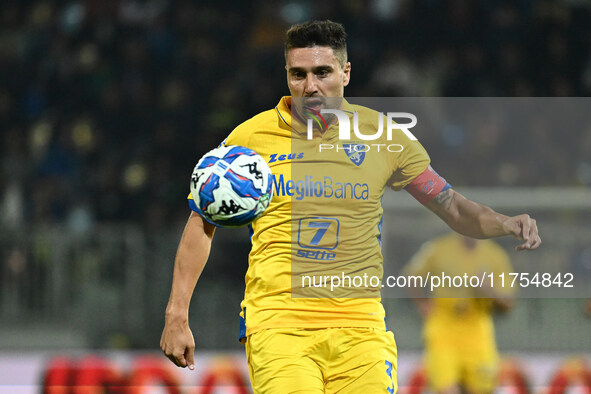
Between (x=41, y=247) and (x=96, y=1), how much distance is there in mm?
4352

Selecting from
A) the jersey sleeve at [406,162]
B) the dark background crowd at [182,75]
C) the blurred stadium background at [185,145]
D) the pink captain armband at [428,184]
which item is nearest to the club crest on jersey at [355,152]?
the jersey sleeve at [406,162]

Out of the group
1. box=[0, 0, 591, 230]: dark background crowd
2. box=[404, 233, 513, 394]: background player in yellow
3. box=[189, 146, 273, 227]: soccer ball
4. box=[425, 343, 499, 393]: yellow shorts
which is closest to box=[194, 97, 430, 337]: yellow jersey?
box=[189, 146, 273, 227]: soccer ball

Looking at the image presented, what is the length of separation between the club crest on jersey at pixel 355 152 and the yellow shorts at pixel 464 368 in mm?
3361

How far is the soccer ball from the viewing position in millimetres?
3244

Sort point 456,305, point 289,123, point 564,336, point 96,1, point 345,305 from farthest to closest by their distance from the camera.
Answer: point 96,1, point 564,336, point 456,305, point 289,123, point 345,305

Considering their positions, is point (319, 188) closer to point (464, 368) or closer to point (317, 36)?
point (317, 36)

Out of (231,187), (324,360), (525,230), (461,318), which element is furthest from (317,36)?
(461,318)

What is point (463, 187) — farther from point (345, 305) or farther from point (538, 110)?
point (345, 305)

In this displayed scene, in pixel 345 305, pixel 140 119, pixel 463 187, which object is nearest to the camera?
pixel 345 305

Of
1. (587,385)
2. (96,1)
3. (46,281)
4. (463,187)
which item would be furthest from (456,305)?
(96,1)

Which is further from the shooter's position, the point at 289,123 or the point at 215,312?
the point at 215,312

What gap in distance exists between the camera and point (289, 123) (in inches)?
141

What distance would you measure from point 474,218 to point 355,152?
0.53 meters

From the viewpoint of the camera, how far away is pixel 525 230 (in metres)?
3.27
